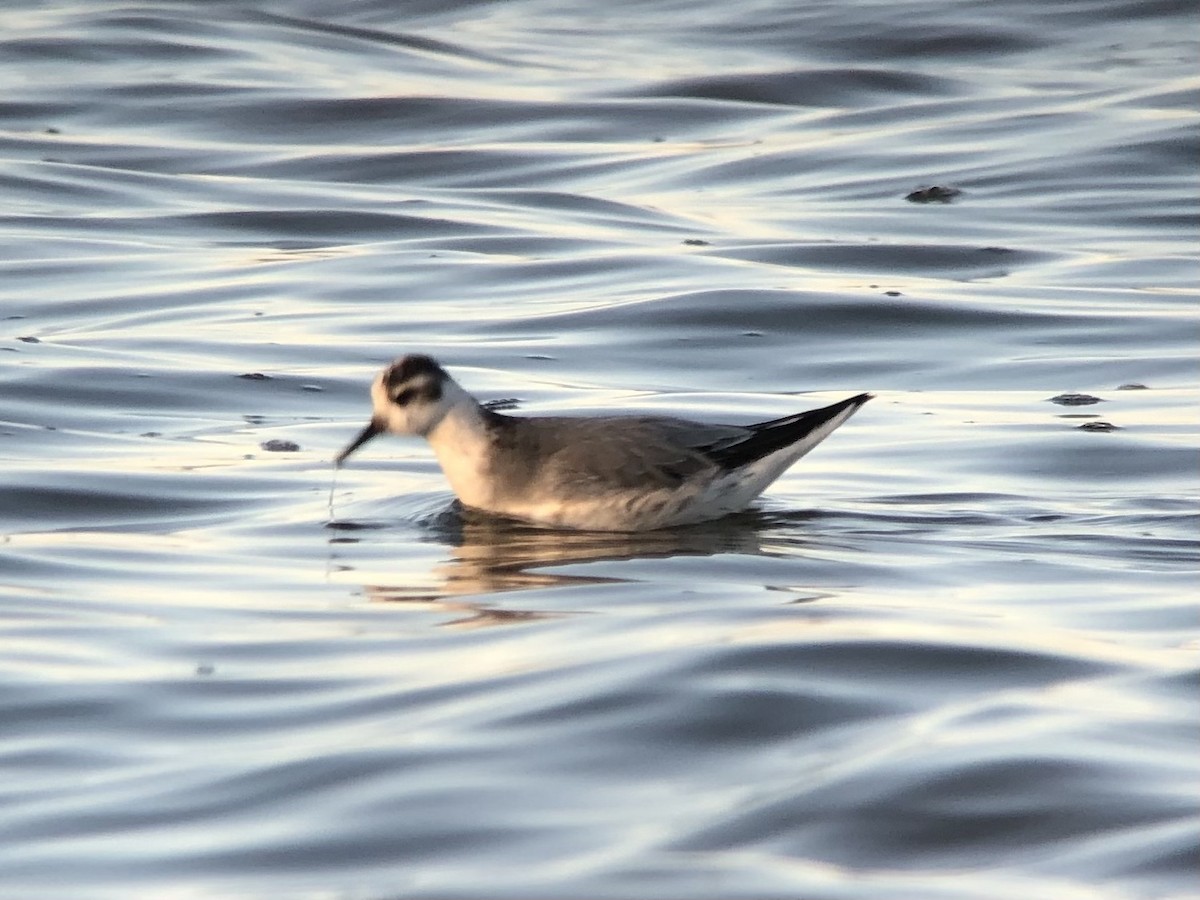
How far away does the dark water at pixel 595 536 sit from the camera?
5.95 meters

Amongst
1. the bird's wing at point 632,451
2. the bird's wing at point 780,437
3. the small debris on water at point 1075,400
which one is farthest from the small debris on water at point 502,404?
the small debris on water at point 1075,400

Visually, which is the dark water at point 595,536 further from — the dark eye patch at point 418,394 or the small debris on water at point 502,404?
the dark eye patch at point 418,394

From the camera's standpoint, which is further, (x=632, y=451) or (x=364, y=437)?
(x=364, y=437)

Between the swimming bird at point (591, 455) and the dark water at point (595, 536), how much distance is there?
0.19 meters

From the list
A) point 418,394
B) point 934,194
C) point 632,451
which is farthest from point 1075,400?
point 934,194

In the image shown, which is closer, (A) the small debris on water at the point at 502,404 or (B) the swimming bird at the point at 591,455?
(B) the swimming bird at the point at 591,455

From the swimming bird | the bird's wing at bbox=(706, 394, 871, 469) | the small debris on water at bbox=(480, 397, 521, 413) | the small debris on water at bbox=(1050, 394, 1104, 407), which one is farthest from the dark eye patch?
the small debris on water at bbox=(1050, 394, 1104, 407)

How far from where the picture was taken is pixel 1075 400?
528 inches

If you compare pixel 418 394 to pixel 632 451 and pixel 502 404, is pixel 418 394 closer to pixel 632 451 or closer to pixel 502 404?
pixel 632 451

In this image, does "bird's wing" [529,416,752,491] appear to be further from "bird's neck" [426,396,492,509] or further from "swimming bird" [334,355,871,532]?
"bird's neck" [426,396,492,509]

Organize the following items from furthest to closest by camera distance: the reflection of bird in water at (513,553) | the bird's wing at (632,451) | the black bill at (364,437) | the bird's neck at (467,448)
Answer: the black bill at (364,437), the bird's neck at (467,448), the bird's wing at (632,451), the reflection of bird in water at (513,553)

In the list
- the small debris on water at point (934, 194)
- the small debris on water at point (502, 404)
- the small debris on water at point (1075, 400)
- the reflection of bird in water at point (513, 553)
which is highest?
the reflection of bird in water at point (513, 553)

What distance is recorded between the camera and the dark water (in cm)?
595

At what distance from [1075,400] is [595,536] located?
395cm
